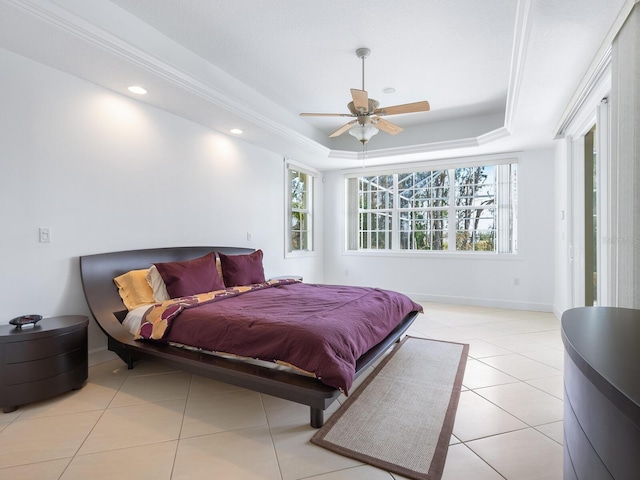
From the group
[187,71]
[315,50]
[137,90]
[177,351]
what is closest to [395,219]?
[315,50]

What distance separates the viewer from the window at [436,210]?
5.47m

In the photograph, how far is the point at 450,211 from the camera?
231 inches

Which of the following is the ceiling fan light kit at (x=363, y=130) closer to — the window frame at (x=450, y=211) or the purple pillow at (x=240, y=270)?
the purple pillow at (x=240, y=270)

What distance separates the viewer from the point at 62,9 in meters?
2.20

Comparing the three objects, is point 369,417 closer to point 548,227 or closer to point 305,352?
point 305,352

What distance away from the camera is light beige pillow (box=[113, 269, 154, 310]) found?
10.1 feet

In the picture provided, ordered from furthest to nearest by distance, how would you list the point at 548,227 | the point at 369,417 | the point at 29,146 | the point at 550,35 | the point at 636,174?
1. the point at 548,227
2. the point at 29,146
3. the point at 550,35
4. the point at 369,417
5. the point at 636,174

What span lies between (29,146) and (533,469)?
390cm

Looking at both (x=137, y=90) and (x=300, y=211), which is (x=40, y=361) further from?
(x=300, y=211)

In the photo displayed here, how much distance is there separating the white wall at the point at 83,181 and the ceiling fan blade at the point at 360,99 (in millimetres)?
2091

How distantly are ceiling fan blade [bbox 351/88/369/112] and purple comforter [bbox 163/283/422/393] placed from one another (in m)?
1.74

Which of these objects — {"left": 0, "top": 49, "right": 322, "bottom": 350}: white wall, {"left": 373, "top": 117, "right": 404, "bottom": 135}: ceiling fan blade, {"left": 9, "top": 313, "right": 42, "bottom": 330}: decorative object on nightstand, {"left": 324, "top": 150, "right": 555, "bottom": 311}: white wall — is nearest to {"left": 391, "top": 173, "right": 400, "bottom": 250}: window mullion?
{"left": 324, "top": 150, "right": 555, "bottom": 311}: white wall

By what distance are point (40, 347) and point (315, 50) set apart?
131 inches

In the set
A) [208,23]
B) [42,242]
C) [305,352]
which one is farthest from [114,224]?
[305,352]
